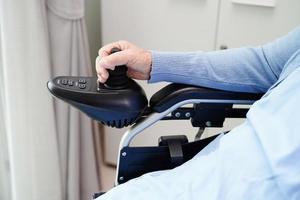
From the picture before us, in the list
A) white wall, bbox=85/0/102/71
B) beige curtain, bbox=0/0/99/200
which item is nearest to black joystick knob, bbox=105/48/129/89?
beige curtain, bbox=0/0/99/200

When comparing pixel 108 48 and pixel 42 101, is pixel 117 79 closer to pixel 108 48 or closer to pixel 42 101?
pixel 108 48

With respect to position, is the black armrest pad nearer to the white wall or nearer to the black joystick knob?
the black joystick knob

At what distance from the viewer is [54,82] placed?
644 millimetres

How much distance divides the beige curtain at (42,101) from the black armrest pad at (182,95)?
1.61ft

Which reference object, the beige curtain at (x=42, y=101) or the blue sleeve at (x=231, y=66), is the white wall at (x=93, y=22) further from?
the blue sleeve at (x=231, y=66)

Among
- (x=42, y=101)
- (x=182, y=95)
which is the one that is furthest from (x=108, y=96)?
(x=42, y=101)

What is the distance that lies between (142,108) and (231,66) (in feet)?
0.71

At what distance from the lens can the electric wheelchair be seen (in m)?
0.63

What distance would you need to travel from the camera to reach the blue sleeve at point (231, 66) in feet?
2.24

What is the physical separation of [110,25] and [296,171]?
3.02ft

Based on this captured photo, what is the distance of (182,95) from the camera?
66cm

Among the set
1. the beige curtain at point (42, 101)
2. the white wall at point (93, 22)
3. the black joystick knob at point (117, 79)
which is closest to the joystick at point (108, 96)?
the black joystick knob at point (117, 79)

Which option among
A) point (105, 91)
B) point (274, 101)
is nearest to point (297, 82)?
point (274, 101)

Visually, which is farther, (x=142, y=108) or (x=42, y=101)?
(x=42, y=101)
